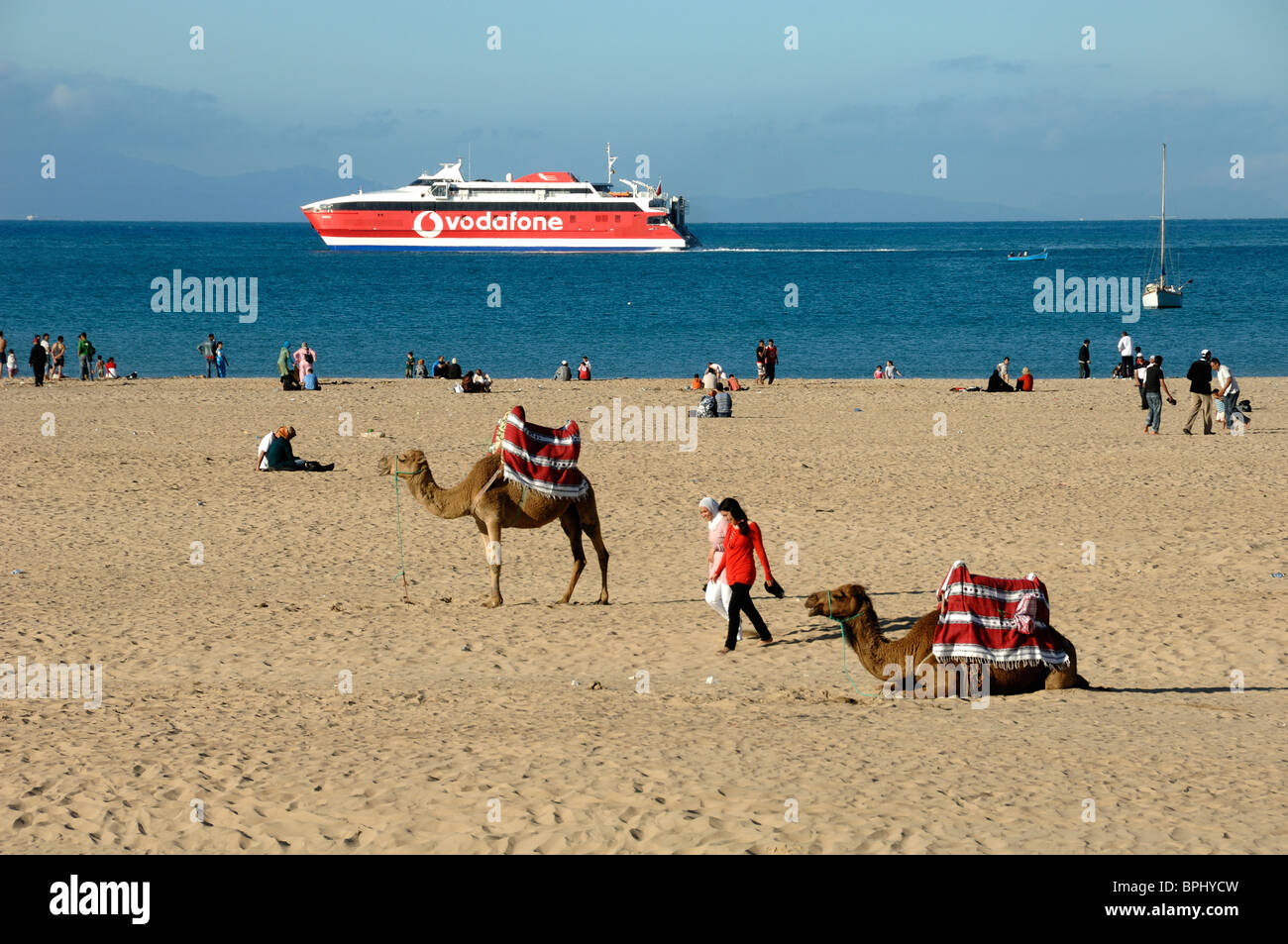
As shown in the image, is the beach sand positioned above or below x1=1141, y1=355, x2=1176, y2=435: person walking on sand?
below

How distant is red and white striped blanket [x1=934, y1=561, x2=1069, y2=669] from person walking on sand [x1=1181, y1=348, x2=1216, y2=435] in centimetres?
1564

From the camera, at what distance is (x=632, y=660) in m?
10.9

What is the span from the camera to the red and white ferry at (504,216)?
121500mm

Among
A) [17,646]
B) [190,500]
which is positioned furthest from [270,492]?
[17,646]

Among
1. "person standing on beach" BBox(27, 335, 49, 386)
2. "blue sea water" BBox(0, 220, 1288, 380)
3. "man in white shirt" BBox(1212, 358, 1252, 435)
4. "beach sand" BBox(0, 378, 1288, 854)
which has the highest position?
"blue sea water" BBox(0, 220, 1288, 380)

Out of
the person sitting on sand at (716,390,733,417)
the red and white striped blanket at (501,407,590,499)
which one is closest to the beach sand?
the red and white striped blanket at (501,407,590,499)

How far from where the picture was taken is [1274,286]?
9631 cm

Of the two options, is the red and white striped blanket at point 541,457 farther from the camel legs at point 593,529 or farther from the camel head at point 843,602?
the camel head at point 843,602

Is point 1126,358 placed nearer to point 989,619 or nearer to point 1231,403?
Answer: point 1231,403

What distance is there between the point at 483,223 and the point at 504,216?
2.21 meters

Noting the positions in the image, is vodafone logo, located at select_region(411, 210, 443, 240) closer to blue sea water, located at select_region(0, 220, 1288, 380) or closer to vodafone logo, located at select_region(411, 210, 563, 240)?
vodafone logo, located at select_region(411, 210, 563, 240)

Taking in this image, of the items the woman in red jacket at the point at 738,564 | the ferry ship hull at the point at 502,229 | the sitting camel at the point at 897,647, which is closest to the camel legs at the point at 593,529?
the woman in red jacket at the point at 738,564

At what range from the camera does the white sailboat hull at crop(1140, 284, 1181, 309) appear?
72.2 meters

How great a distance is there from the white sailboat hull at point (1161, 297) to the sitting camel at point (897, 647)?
68.6 meters
